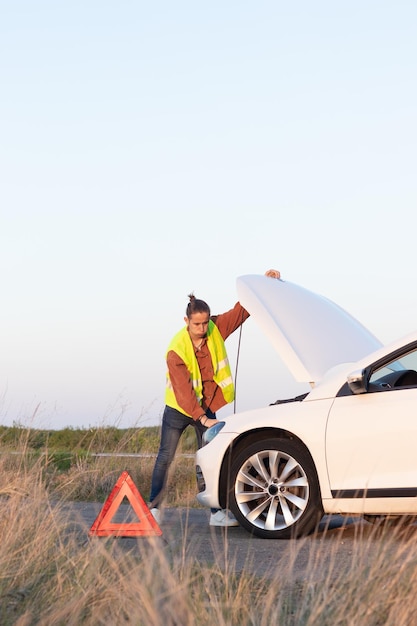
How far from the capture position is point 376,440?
27.1 ft

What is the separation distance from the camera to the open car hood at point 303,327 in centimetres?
912

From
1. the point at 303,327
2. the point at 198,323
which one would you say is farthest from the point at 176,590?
the point at 303,327

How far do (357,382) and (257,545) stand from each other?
1.42 metres

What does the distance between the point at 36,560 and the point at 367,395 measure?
307 cm

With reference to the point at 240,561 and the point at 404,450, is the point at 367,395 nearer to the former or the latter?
the point at 404,450

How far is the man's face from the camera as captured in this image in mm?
9445

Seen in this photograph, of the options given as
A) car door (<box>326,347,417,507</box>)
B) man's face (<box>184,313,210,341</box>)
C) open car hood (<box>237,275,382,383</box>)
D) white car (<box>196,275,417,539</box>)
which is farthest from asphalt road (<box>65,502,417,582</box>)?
man's face (<box>184,313,210,341</box>)

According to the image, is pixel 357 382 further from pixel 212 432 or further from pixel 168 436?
pixel 168 436

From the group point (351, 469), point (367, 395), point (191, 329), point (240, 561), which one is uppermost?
point (191, 329)

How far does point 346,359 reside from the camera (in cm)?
944

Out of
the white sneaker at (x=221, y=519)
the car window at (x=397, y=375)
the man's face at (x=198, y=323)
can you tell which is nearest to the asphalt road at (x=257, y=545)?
the white sneaker at (x=221, y=519)

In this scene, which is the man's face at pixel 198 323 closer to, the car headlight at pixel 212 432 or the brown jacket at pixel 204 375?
the brown jacket at pixel 204 375

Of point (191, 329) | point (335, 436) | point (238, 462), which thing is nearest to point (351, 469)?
point (335, 436)

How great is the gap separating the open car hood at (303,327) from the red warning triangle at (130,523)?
173 cm
